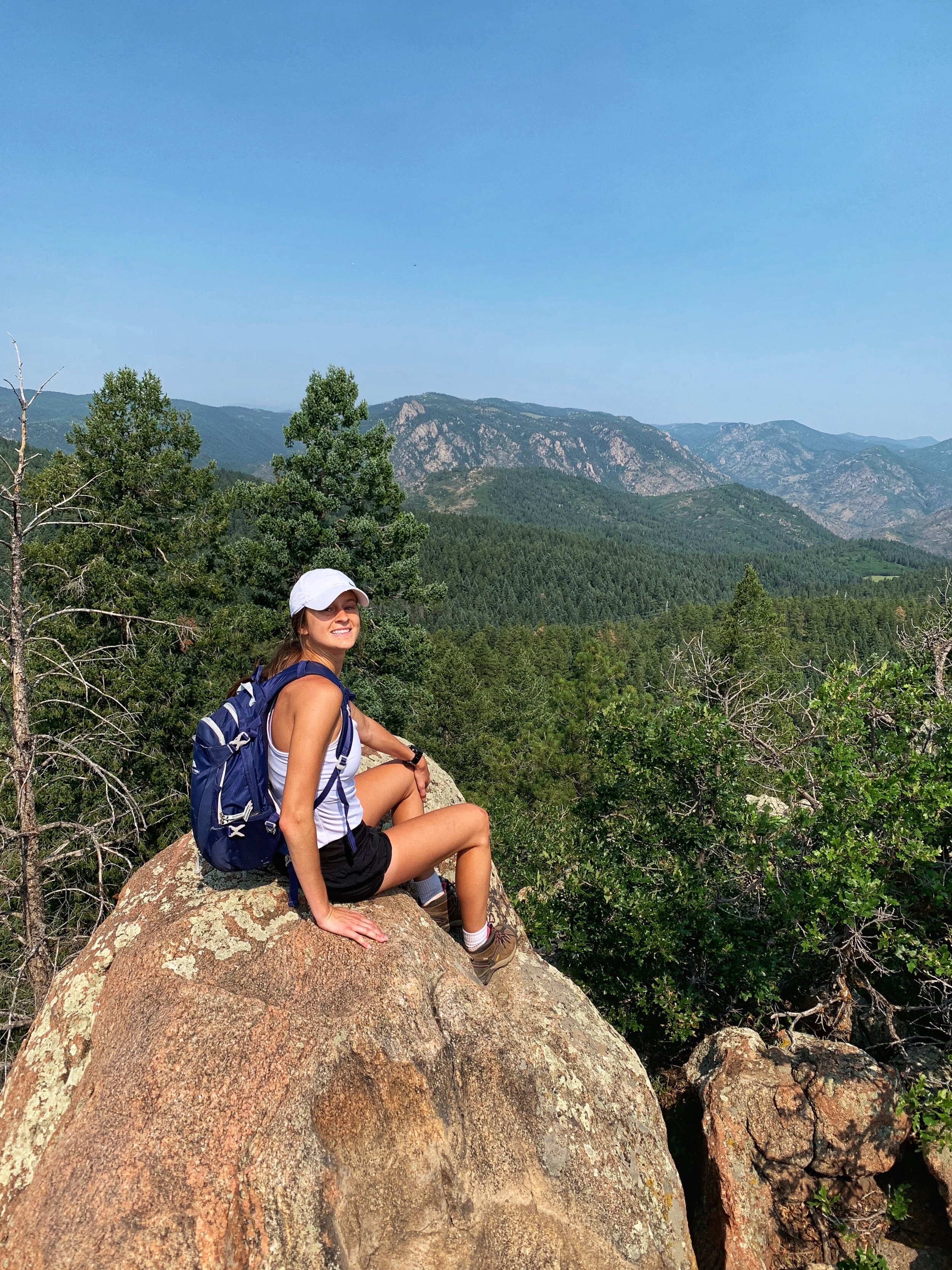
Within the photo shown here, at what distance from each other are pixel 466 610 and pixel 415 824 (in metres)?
187

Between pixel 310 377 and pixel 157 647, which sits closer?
pixel 157 647

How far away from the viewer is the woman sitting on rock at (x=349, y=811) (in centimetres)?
433

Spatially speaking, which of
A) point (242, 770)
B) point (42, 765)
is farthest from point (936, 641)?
point (42, 765)

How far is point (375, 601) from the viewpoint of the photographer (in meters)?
21.5

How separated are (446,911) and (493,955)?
1.91 feet

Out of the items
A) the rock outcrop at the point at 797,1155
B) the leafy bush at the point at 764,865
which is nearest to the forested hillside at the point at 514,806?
the leafy bush at the point at 764,865

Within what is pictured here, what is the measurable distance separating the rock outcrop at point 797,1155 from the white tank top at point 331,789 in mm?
5959

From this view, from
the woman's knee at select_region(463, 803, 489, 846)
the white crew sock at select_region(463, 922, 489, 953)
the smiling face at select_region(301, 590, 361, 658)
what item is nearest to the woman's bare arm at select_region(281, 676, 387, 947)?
the smiling face at select_region(301, 590, 361, 658)

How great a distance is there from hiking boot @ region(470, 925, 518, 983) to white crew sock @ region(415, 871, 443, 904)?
61 cm

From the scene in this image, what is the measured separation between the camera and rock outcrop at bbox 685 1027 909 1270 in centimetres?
680

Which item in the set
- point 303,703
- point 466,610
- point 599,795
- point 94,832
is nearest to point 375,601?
point 599,795

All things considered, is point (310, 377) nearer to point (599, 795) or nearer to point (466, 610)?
point (599, 795)

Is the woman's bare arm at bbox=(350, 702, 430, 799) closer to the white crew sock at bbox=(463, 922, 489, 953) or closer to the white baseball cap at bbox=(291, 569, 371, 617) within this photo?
the white crew sock at bbox=(463, 922, 489, 953)

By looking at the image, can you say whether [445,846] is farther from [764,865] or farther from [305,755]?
[764,865]
